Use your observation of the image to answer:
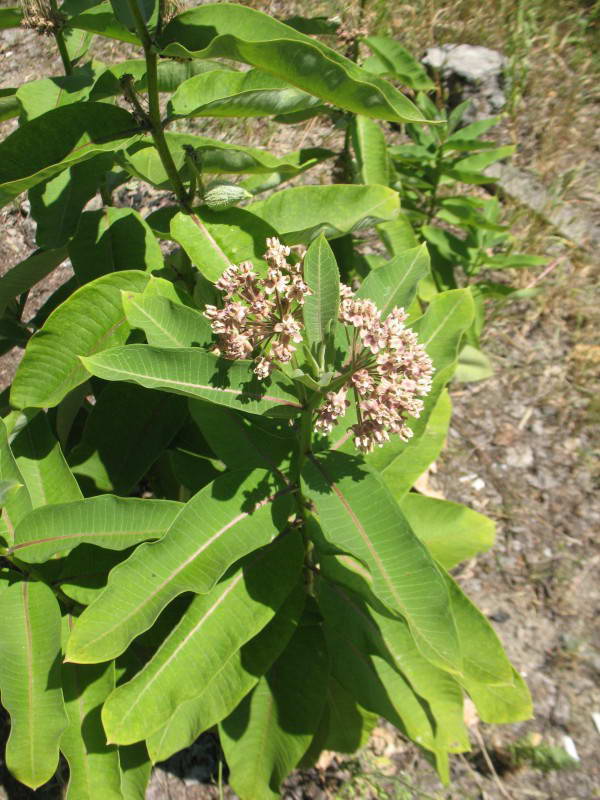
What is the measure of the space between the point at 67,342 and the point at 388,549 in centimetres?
100

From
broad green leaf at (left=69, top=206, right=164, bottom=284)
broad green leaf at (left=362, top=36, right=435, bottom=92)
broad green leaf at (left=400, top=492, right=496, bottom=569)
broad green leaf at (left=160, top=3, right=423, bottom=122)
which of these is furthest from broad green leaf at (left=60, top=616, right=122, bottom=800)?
broad green leaf at (left=362, top=36, right=435, bottom=92)

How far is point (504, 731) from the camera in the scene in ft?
9.85

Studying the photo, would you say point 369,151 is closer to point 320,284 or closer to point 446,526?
point 320,284

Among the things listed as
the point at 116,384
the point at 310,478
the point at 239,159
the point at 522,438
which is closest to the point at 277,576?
the point at 310,478

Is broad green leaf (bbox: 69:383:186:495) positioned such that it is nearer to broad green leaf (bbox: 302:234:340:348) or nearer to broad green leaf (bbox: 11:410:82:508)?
broad green leaf (bbox: 11:410:82:508)

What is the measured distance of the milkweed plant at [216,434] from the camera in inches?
59.2

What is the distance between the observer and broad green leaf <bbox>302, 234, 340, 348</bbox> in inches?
57.6

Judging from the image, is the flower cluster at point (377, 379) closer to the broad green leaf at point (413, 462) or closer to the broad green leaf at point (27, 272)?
the broad green leaf at point (413, 462)

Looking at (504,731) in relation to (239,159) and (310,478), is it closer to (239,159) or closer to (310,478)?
(310,478)

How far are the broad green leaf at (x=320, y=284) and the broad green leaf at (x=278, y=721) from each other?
4.09 feet

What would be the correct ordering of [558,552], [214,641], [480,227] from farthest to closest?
[558,552] < [480,227] < [214,641]

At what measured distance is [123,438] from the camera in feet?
7.18

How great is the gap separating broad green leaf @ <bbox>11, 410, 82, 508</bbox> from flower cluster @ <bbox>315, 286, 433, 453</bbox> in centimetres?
84

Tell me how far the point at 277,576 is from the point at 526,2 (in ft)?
16.8
